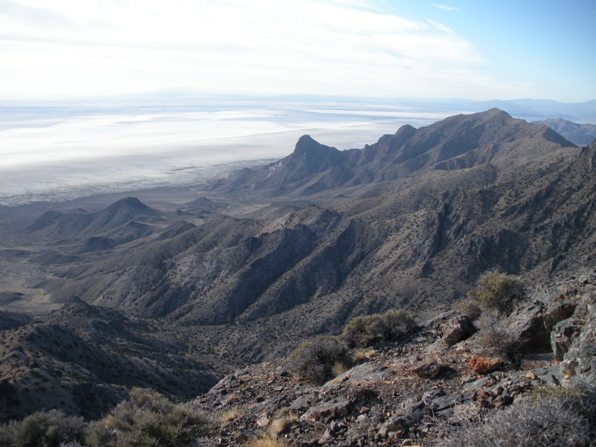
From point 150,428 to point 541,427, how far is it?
7.80 meters

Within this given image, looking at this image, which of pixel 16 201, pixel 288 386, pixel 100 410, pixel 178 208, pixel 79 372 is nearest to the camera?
pixel 288 386

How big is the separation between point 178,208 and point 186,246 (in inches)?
3088

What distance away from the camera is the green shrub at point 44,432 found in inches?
520

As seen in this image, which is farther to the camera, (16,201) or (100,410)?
(16,201)

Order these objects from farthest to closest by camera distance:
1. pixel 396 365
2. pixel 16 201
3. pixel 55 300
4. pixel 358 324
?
pixel 16 201 < pixel 55 300 < pixel 358 324 < pixel 396 365

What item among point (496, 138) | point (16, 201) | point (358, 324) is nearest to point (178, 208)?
point (16, 201)

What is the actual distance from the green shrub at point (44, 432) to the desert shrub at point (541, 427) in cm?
1046

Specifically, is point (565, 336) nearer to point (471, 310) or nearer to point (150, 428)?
point (471, 310)

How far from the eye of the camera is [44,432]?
13.5 metres

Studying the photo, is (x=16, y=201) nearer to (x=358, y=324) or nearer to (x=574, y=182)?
(x=574, y=182)

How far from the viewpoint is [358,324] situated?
19.8 meters

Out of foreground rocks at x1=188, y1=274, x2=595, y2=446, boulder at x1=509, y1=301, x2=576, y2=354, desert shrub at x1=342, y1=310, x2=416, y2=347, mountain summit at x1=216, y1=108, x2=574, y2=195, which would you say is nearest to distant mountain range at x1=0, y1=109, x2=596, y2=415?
desert shrub at x1=342, y1=310, x2=416, y2=347

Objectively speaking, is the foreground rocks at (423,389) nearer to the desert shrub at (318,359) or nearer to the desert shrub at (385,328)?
the desert shrub at (318,359)

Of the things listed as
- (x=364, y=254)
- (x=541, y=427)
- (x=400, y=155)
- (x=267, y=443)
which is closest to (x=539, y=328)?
(x=541, y=427)
